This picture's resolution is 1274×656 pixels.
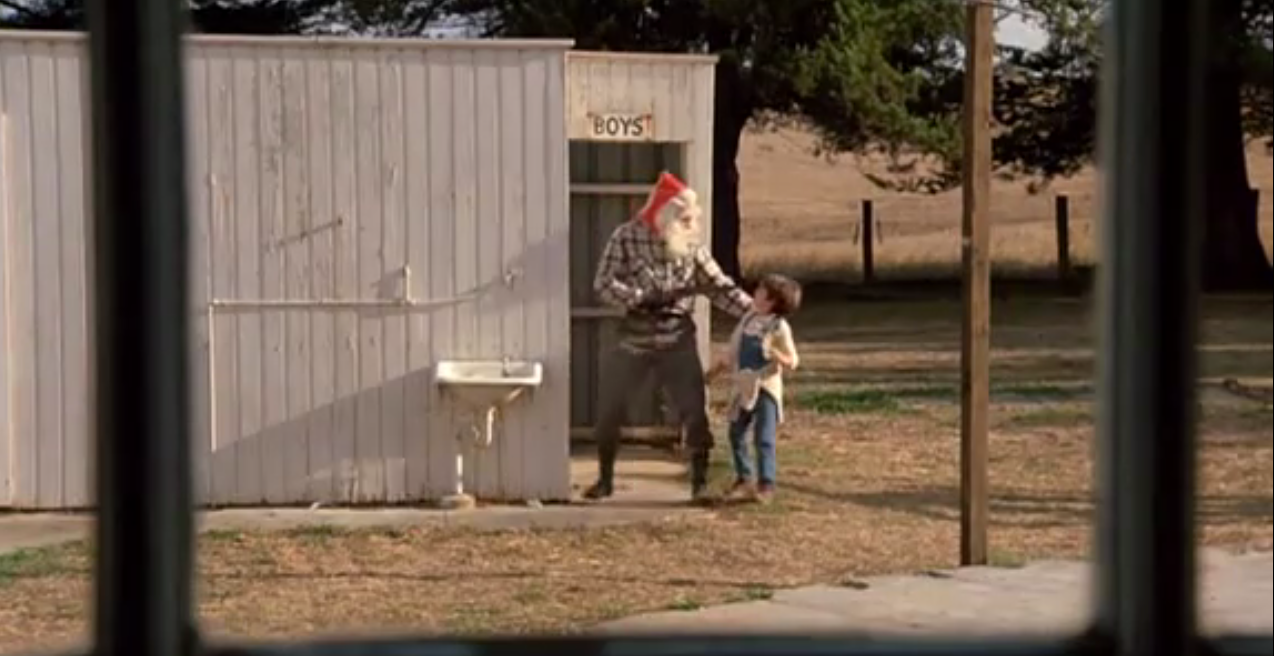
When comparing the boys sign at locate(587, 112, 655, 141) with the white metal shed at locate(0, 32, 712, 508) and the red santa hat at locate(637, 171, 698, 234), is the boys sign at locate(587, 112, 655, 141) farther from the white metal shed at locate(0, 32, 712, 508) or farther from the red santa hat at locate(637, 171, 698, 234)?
the white metal shed at locate(0, 32, 712, 508)

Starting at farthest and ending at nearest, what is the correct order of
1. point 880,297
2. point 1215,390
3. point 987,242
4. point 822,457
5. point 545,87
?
1. point 880,297
2. point 822,457
3. point 545,87
4. point 987,242
5. point 1215,390

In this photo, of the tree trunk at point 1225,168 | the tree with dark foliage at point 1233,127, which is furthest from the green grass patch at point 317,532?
the tree trunk at point 1225,168

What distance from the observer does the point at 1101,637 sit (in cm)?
86

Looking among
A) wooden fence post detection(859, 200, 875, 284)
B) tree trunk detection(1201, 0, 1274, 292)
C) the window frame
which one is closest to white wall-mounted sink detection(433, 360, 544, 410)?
wooden fence post detection(859, 200, 875, 284)

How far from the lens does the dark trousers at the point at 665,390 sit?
468 centimetres

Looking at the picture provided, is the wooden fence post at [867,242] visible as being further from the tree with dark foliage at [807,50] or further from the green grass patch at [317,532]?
the green grass patch at [317,532]

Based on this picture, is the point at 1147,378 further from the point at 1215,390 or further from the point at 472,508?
the point at 472,508

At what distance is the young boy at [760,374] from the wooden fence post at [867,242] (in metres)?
2.00

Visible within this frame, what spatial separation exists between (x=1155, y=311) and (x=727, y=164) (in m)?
4.44

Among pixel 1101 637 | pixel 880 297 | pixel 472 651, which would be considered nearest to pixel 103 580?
pixel 472 651

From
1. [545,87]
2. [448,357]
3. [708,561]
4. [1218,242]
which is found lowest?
[708,561]

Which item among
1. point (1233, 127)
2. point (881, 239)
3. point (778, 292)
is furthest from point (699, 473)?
point (1233, 127)

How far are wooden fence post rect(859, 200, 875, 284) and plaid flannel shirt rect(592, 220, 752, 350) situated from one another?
80.3 inches

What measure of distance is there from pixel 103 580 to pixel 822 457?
175 inches
